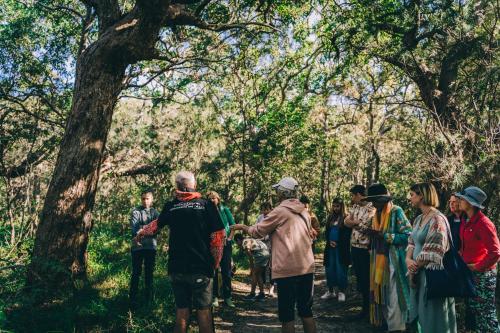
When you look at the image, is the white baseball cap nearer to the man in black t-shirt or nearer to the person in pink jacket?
the person in pink jacket

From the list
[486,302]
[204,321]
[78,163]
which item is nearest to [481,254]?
[486,302]

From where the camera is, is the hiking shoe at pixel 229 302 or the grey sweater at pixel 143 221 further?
the hiking shoe at pixel 229 302

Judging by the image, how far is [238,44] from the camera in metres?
11.5

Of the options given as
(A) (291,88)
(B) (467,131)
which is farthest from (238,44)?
(B) (467,131)

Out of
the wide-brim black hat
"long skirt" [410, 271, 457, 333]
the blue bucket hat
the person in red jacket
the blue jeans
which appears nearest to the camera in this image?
"long skirt" [410, 271, 457, 333]

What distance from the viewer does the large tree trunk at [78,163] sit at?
607 centimetres

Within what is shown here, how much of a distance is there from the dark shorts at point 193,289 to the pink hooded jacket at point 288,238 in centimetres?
76

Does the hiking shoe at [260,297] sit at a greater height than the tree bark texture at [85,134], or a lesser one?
lesser

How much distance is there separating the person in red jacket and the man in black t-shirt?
9.83 ft

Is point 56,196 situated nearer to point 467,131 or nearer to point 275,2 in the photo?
point 275,2

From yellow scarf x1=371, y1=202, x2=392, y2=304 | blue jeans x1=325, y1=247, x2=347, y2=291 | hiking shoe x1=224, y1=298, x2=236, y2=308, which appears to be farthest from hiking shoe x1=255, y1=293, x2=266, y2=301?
yellow scarf x1=371, y1=202, x2=392, y2=304

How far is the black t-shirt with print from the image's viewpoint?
4.22 meters

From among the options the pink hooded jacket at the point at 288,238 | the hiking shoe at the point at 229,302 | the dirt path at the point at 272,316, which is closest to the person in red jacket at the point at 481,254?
the dirt path at the point at 272,316

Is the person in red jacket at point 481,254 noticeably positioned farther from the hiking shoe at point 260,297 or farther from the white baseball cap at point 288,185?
the hiking shoe at point 260,297
